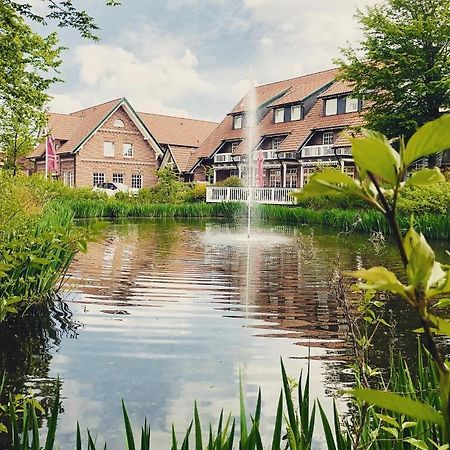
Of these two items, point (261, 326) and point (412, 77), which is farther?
point (412, 77)

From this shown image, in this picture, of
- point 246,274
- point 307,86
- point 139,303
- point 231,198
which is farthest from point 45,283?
point 307,86

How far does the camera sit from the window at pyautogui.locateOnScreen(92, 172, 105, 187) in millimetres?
45225

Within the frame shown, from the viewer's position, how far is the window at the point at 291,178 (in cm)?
4006

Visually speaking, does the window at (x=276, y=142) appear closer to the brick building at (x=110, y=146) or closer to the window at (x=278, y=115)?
the window at (x=278, y=115)

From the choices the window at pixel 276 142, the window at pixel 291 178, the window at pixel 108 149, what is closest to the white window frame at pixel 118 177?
the window at pixel 108 149

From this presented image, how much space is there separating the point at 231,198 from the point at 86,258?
73.6ft

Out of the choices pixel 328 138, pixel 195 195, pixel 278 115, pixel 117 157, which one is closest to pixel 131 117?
pixel 117 157

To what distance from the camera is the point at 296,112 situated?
4038 centimetres

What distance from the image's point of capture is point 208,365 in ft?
17.4

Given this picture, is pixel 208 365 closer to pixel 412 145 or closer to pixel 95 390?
pixel 95 390

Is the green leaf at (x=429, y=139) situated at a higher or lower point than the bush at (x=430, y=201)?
lower

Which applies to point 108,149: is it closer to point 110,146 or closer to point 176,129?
point 110,146

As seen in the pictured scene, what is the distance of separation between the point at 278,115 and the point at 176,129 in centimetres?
1198

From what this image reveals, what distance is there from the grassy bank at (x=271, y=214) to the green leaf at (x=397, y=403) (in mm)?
17564
